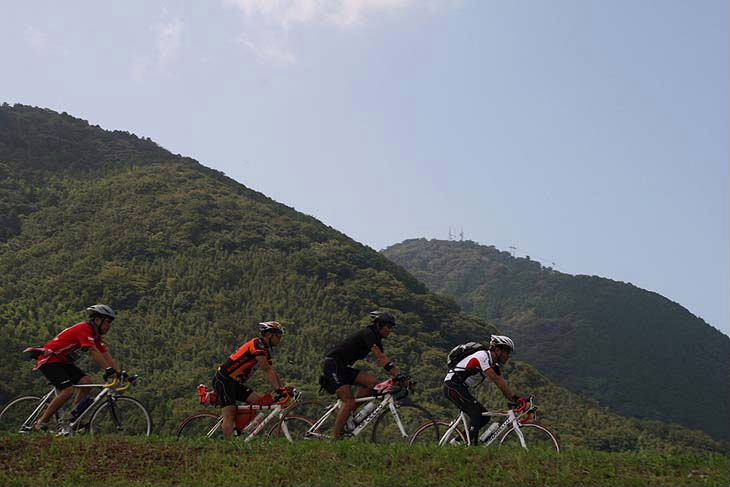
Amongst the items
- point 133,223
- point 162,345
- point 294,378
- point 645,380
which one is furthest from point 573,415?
point 645,380

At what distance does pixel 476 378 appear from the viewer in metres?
10.9

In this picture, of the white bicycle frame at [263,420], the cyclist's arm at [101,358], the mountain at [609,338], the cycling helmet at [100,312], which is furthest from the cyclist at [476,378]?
the mountain at [609,338]

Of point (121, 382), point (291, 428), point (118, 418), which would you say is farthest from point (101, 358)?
point (291, 428)

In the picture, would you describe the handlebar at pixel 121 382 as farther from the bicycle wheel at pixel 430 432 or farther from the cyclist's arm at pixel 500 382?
the cyclist's arm at pixel 500 382

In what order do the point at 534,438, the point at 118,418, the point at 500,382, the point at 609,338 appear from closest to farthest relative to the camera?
1. the point at 500,382
2. the point at 118,418
3. the point at 534,438
4. the point at 609,338

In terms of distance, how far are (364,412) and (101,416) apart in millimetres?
3736

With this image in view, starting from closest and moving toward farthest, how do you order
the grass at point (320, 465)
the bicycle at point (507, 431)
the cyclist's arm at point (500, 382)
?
the grass at point (320, 465) < the cyclist's arm at point (500, 382) < the bicycle at point (507, 431)

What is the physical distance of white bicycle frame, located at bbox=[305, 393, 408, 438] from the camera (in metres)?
10.7

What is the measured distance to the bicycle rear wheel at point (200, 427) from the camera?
429 inches

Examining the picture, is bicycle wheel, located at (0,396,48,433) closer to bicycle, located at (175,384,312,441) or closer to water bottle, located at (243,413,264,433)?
bicycle, located at (175,384,312,441)

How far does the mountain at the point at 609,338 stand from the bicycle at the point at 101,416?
221 ft

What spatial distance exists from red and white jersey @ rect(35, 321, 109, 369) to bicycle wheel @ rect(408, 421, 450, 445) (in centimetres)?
465

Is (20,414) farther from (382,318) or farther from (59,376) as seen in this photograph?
(382,318)

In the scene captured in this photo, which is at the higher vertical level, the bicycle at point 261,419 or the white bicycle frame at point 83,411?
the bicycle at point 261,419
